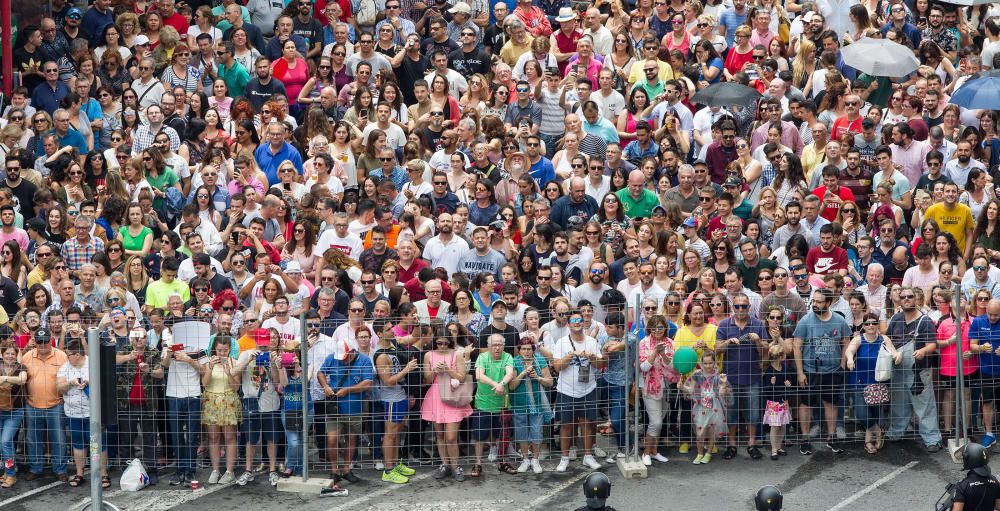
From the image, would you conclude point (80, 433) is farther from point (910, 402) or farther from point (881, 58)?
point (881, 58)

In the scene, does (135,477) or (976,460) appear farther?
(135,477)

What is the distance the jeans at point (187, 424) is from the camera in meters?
15.8

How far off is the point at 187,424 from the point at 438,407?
7.72 ft

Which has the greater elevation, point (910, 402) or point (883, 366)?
point (883, 366)

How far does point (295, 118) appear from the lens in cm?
2228

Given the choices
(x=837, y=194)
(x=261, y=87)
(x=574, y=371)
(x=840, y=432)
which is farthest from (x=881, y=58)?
(x=574, y=371)

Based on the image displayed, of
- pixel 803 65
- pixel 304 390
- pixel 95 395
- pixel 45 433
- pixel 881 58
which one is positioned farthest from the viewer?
pixel 803 65

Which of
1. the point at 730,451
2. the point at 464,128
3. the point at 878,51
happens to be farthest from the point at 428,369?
the point at 878,51

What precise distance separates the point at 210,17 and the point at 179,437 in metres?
9.01

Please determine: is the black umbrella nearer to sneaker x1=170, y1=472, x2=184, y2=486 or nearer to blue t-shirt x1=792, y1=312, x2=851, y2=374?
blue t-shirt x1=792, y1=312, x2=851, y2=374

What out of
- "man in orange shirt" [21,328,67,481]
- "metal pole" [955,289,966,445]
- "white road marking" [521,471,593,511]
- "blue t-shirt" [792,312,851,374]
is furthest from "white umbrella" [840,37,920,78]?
"man in orange shirt" [21,328,67,481]

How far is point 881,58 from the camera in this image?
21984 millimetres

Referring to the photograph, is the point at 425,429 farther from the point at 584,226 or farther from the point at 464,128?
the point at 464,128

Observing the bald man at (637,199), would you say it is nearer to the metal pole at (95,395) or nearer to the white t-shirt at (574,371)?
the white t-shirt at (574,371)
